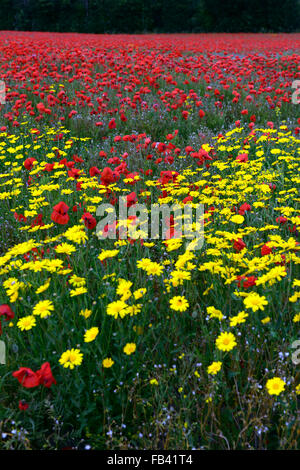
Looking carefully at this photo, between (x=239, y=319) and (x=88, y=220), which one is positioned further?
(x=88, y=220)

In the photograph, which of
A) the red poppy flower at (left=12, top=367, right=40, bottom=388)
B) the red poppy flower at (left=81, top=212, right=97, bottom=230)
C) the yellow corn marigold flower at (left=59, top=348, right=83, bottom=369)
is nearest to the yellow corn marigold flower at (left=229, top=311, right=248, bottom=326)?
the yellow corn marigold flower at (left=59, top=348, right=83, bottom=369)

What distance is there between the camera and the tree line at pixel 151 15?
34.2 meters

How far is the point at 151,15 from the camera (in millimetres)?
36750

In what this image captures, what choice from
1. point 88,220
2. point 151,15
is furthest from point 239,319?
point 151,15

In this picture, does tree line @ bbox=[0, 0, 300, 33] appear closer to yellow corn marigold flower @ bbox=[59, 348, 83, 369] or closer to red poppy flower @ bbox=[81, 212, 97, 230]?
red poppy flower @ bbox=[81, 212, 97, 230]

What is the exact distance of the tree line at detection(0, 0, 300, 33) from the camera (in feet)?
112

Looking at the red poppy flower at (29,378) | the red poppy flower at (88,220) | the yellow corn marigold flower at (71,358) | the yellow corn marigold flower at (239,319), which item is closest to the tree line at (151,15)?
the red poppy flower at (88,220)

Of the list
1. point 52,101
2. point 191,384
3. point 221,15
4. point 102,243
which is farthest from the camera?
point 221,15

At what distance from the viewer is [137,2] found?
35781 millimetres

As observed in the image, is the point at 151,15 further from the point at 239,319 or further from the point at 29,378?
the point at 29,378

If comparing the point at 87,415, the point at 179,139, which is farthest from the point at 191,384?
the point at 179,139

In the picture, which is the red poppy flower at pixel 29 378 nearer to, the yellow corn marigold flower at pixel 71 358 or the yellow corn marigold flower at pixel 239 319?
the yellow corn marigold flower at pixel 71 358

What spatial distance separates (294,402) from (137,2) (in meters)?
40.3
